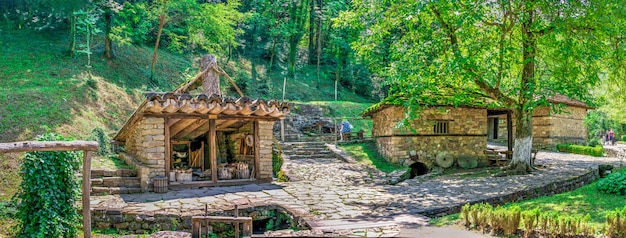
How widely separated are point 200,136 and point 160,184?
384 centimetres

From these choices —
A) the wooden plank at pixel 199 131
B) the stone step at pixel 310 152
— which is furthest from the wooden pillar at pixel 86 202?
the stone step at pixel 310 152

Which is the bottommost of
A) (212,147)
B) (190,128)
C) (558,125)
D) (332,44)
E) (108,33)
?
(212,147)

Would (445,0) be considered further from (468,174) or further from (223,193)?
(223,193)

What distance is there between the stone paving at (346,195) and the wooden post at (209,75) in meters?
2.75

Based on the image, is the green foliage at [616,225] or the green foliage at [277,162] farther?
the green foliage at [277,162]

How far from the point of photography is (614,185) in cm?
936

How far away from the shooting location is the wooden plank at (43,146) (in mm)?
5539

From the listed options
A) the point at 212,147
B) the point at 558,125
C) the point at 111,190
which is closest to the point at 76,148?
the point at 111,190

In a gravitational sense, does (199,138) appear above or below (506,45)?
below

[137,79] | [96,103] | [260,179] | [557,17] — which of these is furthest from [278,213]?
[137,79]

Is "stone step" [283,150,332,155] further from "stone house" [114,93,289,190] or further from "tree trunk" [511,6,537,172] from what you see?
"tree trunk" [511,6,537,172]

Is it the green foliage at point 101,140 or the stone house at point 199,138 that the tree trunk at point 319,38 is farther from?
the green foliage at point 101,140

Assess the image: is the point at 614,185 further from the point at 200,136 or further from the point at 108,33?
the point at 108,33

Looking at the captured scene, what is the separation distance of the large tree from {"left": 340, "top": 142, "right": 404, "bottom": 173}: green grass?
11.5 feet
